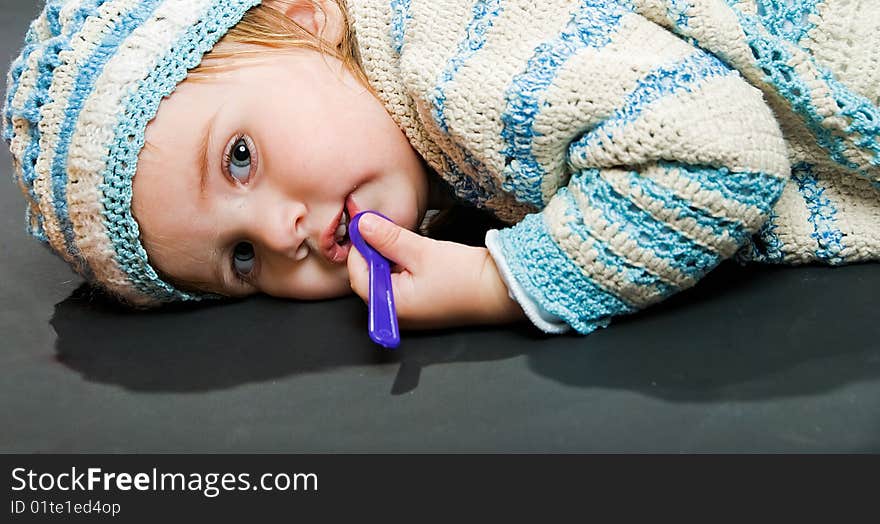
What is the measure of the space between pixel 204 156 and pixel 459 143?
25 centimetres

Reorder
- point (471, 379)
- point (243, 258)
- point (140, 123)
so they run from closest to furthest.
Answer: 1. point (471, 379)
2. point (140, 123)
3. point (243, 258)

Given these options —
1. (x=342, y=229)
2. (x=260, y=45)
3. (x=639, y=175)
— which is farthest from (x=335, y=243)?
(x=639, y=175)

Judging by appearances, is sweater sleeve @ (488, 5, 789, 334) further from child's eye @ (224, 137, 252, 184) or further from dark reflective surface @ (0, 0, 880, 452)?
child's eye @ (224, 137, 252, 184)

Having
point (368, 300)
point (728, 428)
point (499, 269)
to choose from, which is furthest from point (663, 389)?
point (368, 300)

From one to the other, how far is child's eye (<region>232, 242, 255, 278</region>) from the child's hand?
0.46ft

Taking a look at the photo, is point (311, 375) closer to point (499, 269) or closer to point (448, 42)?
point (499, 269)

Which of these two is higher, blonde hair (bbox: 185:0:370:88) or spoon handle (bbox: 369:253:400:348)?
blonde hair (bbox: 185:0:370:88)

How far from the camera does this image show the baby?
87 centimetres

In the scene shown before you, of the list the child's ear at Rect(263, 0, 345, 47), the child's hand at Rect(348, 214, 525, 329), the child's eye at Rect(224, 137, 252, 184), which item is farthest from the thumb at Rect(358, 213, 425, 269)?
the child's ear at Rect(263, 0, 345, 47)

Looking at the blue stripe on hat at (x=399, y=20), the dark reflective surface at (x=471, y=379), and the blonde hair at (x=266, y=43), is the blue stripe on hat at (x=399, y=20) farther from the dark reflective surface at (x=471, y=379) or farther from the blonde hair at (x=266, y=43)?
the dark reflective surface at (x=471, y=379)

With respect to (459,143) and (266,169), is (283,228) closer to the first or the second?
(266,169)

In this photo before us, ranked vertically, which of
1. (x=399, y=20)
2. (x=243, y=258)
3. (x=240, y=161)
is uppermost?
(x=399, y=20)

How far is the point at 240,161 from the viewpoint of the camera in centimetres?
97

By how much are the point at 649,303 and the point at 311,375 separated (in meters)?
0.32
